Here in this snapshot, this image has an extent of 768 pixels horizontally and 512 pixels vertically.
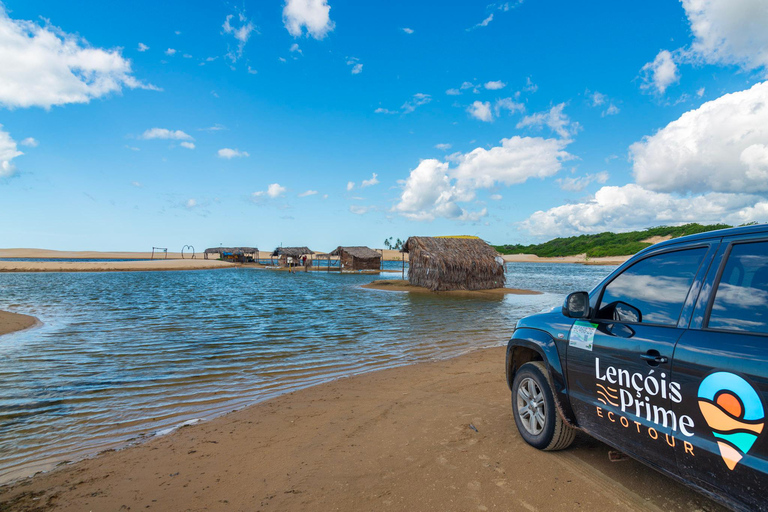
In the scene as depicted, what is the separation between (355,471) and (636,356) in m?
2.45

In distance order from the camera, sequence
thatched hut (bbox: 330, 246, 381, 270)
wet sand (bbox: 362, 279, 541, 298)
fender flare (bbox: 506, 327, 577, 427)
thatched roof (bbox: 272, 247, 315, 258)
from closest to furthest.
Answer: fender flare (bbox: 506, 327, 577, 427) → wet sand (bbox: 362, 279, 541, 298) → thatched hut (bbox: 330, 246, 381, 270) → thatched roof (bbox: 272, 247, 315, 258)

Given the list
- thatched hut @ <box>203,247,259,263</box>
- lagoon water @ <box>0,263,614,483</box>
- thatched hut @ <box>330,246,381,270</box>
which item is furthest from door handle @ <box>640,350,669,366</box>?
thatched hut @ <box>203,247,259,263</box>

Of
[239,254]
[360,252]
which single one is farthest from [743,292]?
[239,254]

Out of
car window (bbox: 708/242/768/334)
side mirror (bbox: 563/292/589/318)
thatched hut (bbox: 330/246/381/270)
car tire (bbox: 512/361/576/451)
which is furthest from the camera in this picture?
thatched hut (bbox: 330/246/381/270)

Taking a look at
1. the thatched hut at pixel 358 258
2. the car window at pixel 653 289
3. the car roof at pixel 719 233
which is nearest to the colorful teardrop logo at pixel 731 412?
the car window at pixel 653 289

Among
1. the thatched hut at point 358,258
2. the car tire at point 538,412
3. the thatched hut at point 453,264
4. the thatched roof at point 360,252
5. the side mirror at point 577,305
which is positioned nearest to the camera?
the side mirror at point 577,305

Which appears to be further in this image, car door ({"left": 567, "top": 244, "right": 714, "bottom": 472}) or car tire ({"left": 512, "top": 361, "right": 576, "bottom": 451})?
car tire ({"left": 512, "top": 361, "right": 576, "bottom": 451})

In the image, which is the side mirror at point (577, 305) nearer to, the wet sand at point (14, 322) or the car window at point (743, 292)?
the car window at point (743, 292)

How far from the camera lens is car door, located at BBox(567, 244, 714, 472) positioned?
244 cm

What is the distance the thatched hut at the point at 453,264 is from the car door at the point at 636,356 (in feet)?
68.3

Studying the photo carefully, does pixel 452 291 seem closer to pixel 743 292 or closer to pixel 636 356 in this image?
pixel 636 356

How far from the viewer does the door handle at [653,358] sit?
2.41m

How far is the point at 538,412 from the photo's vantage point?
371 cm

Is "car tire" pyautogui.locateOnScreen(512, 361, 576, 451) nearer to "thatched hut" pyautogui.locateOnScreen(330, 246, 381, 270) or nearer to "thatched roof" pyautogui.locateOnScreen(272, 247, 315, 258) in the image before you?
"thatched hut" pyautogui.locateOnScreen(330, 246, 381, 270)
